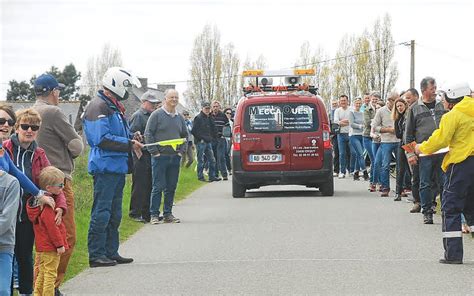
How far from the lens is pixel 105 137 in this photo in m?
10.5

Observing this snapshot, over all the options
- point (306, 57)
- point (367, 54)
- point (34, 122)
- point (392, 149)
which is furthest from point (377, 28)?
point (34, 122)

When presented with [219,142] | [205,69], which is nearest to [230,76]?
[205,69]

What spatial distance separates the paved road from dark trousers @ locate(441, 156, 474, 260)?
0.25 m

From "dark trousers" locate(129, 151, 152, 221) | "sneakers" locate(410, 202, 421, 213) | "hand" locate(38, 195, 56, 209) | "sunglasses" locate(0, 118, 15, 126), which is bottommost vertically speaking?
"sneakers" locate(410, 202, 421, 213)

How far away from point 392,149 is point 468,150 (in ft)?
28.9

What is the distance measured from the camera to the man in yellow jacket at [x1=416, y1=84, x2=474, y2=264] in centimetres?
1023

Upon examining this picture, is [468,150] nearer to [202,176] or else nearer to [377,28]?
[202,176]

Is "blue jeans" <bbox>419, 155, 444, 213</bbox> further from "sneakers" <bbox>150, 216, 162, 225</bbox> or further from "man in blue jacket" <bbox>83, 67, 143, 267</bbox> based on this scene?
"man in blue jacket" <bbox>83, 67, 143, 267</bbox>

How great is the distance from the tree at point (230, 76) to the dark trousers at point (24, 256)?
3404 inches

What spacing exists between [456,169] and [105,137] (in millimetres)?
3608

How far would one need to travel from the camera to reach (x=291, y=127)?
19000mm

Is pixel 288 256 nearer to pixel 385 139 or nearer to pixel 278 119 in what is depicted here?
pixel 278 119

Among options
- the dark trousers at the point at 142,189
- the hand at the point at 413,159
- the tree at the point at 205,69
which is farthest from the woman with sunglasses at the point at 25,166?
the tree at the point at 205,69

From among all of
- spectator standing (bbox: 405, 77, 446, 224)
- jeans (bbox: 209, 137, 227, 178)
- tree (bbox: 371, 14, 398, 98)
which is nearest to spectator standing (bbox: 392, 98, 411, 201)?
spectator standing (bbox: 405, 77, 446, 224)
